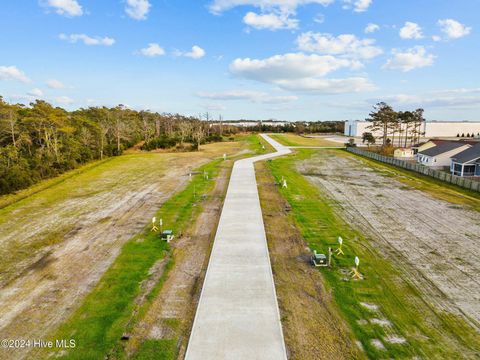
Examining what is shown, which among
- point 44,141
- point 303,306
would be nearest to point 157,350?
point 303,306

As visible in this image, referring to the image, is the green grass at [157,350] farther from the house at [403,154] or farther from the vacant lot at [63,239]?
the house at [403,154]

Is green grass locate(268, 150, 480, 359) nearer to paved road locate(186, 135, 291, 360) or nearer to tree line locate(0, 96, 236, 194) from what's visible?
paved road locate(186, 135, 291, 360)

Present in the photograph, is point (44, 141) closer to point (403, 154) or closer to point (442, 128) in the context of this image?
point (403, 154)

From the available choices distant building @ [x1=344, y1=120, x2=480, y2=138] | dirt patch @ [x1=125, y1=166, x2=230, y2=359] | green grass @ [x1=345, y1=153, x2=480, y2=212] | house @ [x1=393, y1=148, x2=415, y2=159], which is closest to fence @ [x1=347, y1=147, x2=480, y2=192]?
green grass @ [x1=345, y1=153, x2=480, y2=212]

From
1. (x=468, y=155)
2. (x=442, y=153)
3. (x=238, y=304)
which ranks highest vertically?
(x=468, y=155)

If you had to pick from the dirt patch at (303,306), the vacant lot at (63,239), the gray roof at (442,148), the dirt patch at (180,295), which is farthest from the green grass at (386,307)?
the gray roof at (442,148)

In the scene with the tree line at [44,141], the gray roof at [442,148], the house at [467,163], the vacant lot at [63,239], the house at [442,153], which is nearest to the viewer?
the vacant lot at [63,239]
